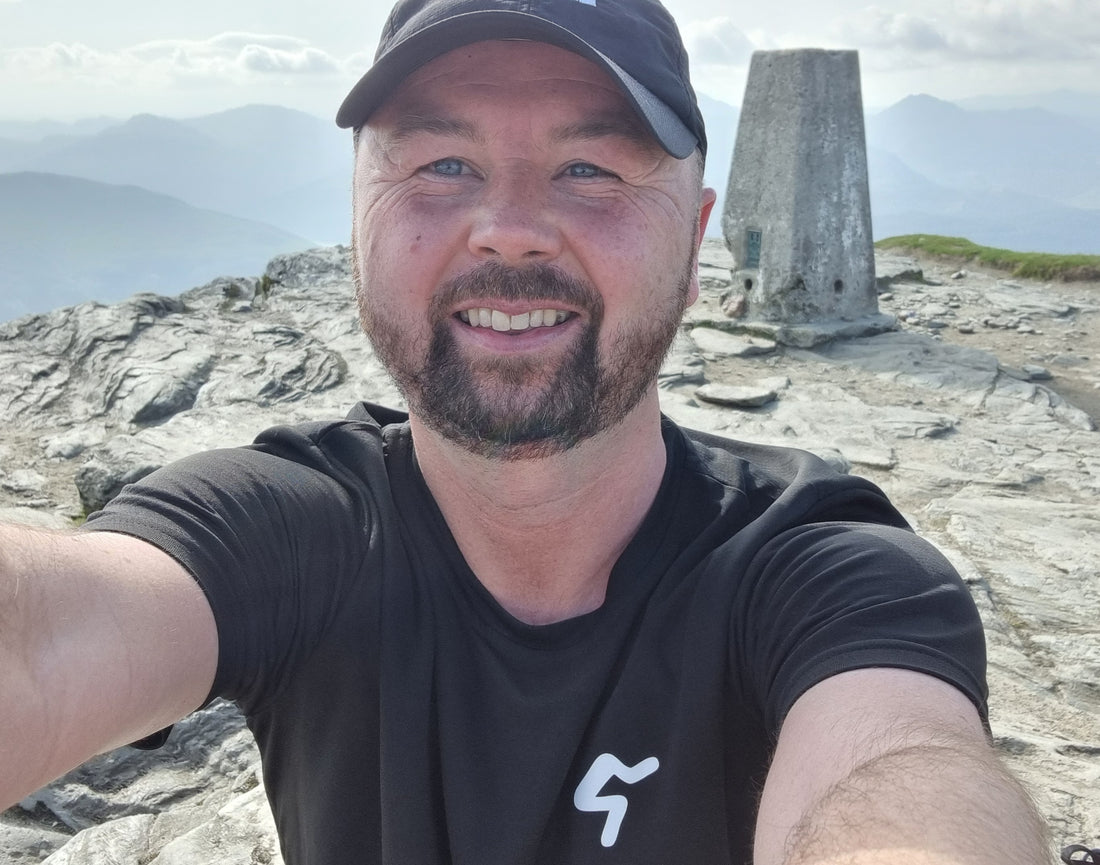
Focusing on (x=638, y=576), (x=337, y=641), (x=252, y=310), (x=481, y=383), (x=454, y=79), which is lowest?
(x=252, y=310)

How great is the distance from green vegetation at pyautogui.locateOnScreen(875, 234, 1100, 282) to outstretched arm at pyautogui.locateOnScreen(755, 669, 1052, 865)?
1627cm

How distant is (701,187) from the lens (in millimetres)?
2697

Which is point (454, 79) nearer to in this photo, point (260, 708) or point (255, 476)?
point (255, 476)

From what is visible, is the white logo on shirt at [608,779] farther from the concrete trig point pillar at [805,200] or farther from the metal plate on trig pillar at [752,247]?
the metal plate on trig pillar at [752,247]

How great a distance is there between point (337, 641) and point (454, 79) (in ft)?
4.69

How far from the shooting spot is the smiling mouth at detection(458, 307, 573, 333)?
2.27 m

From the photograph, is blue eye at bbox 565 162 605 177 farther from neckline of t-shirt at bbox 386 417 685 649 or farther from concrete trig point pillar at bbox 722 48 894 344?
concrete trig point pillar at bbox 722 48 894 344

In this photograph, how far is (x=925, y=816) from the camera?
4.53 ft

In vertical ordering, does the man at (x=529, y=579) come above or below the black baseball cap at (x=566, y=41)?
below

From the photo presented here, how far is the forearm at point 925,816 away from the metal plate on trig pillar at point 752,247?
35.1 ft

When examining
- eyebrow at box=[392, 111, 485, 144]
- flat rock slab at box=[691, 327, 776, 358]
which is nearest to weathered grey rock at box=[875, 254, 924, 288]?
flat rock slab at box=[691, 327, 776, 358]

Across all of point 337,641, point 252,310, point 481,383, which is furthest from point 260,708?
point 252,310

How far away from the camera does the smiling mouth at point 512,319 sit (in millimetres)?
2271

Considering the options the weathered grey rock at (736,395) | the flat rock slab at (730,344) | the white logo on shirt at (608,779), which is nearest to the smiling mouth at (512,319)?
the white logo on shirt at (608,779)
